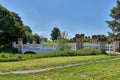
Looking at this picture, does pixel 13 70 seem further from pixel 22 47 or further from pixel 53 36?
pixel 53 36

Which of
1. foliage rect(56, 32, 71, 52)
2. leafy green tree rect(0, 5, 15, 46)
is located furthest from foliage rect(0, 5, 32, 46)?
foliage rect(56, 32, 71, 52)

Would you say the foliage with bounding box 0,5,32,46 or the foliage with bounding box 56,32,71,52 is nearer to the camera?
the foliage with bounding box 56,32,71,52

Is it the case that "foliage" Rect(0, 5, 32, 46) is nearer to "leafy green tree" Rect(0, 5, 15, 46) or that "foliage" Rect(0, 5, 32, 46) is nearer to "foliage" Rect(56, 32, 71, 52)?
"leafy green tree" Rect(0, 5, 15, 46)

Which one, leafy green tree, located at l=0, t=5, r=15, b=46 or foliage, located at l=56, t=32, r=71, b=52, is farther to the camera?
leafy green tree, located at l=0, t=5, r=15, b=46

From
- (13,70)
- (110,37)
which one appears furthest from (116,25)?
(13,70)

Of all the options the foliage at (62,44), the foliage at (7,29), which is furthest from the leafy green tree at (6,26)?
the foliage at (62,44)

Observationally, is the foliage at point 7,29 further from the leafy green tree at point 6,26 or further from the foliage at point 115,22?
the foliage at point 115,22

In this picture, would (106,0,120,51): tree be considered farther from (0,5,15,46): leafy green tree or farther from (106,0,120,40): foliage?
(0,5,15,46): leafy green tree

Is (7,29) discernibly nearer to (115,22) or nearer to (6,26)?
(6,26)

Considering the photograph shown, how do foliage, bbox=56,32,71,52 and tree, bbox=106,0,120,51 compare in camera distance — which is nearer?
foliage, bbox=56,32,71,52

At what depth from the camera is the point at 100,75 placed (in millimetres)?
11336

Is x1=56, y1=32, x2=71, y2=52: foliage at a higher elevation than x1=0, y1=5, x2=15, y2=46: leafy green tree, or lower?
lower

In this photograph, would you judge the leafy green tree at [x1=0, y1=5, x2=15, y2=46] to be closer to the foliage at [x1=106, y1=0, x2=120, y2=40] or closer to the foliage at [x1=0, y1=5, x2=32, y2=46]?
the foliage at [x1=0, y1=5, x2=32, y2=46]

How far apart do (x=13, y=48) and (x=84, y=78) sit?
113 feet
